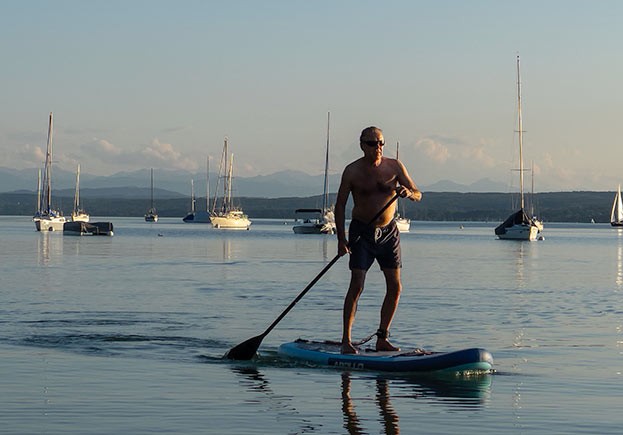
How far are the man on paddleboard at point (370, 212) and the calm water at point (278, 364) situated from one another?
3.90 ft

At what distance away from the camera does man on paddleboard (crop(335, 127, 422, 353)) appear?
12914 mm

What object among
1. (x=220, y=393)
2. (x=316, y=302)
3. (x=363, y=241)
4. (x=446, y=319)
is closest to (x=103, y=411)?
(x=220, y=393)

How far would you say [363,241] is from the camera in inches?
516

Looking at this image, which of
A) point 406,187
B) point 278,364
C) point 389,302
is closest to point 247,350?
point 278,364

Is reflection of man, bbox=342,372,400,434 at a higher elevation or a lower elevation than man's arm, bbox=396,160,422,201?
Result: lower

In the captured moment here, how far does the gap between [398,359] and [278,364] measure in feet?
4.97

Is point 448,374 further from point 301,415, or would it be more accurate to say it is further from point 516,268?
point 516,268

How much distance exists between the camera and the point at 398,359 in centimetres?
1278

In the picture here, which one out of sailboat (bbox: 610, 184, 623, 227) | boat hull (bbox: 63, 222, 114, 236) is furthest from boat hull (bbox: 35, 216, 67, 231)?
sailboat (bbox: 610, 184, 623, 227)

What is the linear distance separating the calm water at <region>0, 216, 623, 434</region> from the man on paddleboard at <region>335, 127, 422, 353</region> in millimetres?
1188

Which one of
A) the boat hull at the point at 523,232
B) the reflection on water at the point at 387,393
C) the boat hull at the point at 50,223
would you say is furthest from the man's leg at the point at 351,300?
the boat hull at the point at 50,223

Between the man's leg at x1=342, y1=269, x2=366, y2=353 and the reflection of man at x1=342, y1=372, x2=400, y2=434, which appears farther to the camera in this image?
the man's leg at x1=342, y1=269, x2=366, y2=353

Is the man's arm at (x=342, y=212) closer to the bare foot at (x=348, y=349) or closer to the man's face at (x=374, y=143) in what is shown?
the man's face at (x=374, y=143)

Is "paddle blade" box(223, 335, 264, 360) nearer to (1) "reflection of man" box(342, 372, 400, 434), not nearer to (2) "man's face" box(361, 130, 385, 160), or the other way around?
(1) "reflection of man" box(342, 372, 400, 434)
